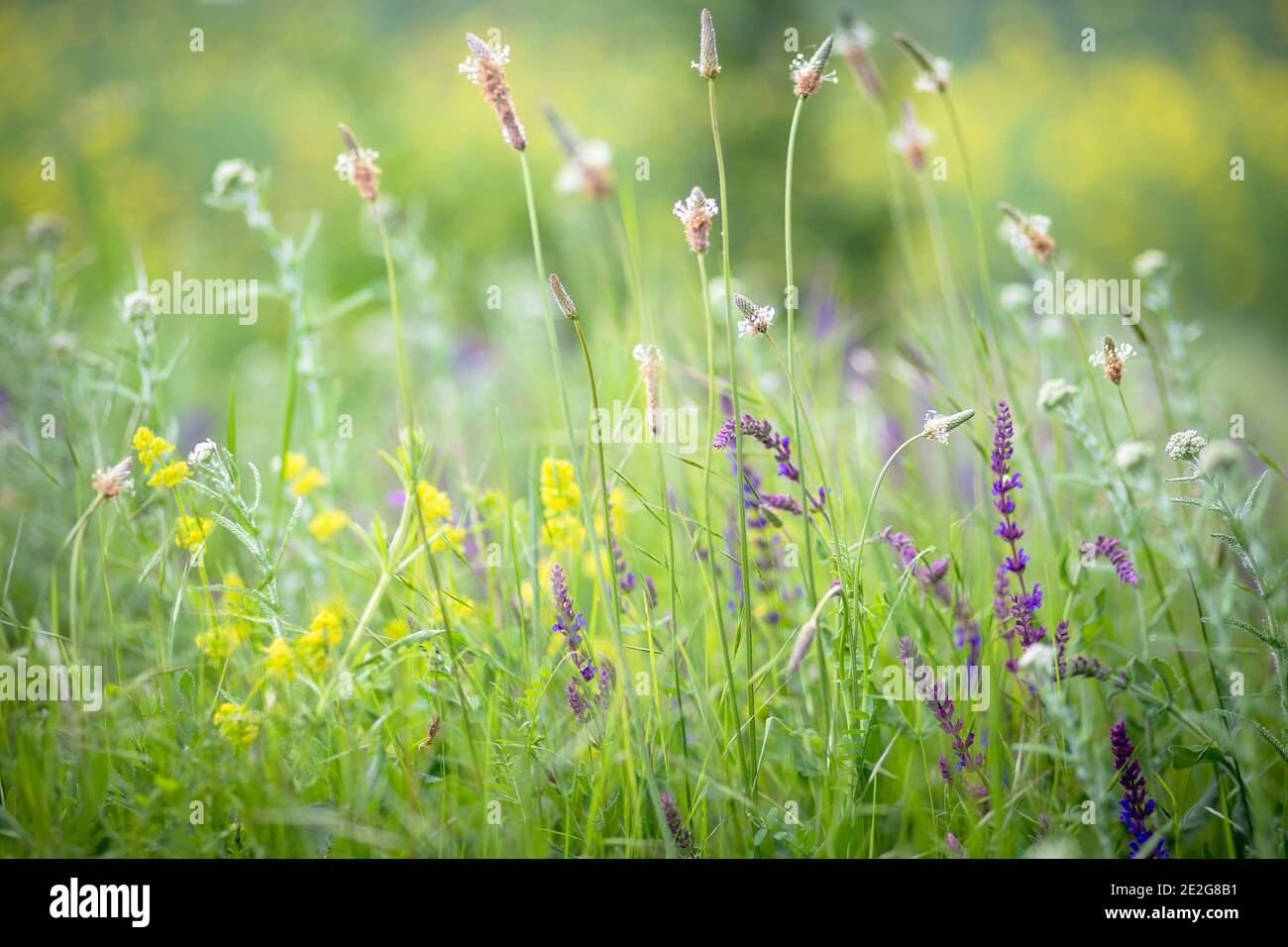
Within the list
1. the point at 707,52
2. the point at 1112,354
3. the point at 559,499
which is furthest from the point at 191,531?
the point at 1112,354

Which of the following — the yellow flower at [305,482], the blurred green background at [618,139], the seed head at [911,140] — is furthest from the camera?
the blurred green background at [618,139]

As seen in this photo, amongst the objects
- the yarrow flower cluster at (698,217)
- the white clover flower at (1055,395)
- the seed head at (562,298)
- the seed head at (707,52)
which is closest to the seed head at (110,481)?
the seed head at (562,298)

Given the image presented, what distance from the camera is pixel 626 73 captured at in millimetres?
4715

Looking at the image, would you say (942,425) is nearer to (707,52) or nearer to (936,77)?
(707,52)

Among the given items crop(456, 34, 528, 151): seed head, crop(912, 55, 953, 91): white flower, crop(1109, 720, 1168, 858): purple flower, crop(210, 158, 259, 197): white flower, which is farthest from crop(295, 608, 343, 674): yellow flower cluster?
crop(912, 55, 953, 91): white flower

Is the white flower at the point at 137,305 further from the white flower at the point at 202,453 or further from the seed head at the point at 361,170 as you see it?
the seed head at the point at 361,170

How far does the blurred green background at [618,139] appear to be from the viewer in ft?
12.1

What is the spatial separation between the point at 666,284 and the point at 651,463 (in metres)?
1.05

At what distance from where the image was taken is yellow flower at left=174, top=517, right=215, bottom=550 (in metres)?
1.24

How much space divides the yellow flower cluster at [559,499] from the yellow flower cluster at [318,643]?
0.33m

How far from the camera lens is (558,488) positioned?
134cm

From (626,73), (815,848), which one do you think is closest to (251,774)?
(815,848)

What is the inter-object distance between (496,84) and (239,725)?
2.81 feet
